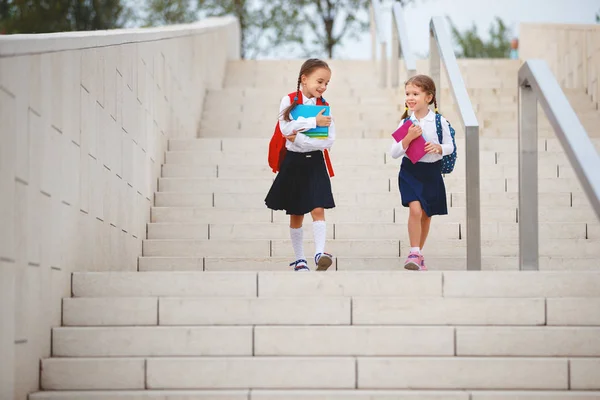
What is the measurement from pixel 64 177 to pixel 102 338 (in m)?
0.80

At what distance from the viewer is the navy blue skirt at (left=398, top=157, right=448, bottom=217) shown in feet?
22.2

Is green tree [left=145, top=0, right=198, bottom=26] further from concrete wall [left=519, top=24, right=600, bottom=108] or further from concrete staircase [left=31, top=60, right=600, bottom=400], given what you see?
concrete staircase [left=31, top=60, right=600, bottom=400]

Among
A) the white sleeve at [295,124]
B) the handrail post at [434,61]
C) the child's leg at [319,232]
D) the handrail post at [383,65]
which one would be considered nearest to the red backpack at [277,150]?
the white sleeve at [295,124]

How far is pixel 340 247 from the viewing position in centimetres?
730

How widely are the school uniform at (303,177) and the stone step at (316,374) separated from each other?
5.60 feet

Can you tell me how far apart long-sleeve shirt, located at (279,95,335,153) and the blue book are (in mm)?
25

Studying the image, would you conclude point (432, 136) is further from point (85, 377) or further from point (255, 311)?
point (85, 377)

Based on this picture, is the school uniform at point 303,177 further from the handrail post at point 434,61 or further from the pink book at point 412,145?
the handrail post at point 434,61

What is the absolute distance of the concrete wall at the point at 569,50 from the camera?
11.7m

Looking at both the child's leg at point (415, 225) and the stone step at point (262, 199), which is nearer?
the child's leg at point (415, 225)

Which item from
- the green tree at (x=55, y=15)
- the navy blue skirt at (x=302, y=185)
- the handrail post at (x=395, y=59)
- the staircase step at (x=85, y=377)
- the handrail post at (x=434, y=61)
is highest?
the green tree at (x=55, y=15)

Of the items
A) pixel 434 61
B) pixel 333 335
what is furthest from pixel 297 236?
pixel 434 61

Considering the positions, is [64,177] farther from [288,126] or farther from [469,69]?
[469,69]

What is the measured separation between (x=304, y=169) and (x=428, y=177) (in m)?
0.74
